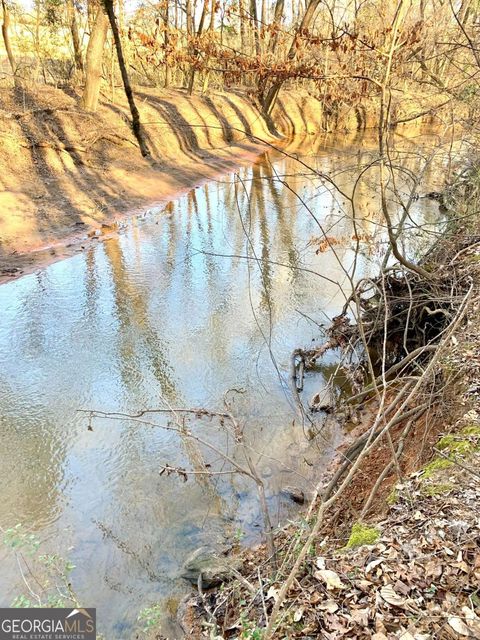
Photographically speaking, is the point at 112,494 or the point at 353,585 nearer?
the point at 353,585

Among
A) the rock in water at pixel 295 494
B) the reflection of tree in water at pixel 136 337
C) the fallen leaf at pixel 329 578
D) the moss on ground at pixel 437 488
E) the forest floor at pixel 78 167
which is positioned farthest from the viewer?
the forest floor at pixel 78 167

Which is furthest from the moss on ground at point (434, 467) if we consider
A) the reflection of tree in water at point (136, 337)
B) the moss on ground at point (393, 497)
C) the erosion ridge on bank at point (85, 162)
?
the erosion ridge on bank at point (85, 162)

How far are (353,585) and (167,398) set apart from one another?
3722 millimetres

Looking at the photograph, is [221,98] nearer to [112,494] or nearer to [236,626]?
[112,494]

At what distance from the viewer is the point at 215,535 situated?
3988 mm

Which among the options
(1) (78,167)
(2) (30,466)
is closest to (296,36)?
(2) (30,466)

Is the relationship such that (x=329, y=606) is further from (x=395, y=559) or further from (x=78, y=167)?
(x=78, y=167)

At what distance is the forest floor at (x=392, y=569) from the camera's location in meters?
2.16

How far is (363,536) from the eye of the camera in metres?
2.76

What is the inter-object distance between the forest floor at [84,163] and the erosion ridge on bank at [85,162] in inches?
1.1

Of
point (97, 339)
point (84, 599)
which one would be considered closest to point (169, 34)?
point (97, 339)

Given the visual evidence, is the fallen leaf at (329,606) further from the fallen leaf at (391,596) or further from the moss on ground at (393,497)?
the moss on ground at (393,497)

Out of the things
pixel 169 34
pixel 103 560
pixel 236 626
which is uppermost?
pixel 169 34

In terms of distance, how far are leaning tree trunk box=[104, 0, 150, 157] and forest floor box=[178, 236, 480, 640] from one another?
11.9 meters
